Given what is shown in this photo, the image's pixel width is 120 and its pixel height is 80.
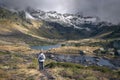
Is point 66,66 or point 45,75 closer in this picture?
point 45,75

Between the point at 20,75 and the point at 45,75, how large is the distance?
14.3ft

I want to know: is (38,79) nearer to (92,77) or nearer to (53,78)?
(53,78)

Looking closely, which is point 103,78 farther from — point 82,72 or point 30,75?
point 30,75

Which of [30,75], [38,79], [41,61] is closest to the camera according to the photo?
[38,79]

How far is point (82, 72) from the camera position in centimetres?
4644

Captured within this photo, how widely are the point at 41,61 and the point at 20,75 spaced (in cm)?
524

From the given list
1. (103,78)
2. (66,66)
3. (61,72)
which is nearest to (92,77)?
(103,78)

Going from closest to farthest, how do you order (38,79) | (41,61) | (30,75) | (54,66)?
(38,79), (30,75), (41,61), (54,66)

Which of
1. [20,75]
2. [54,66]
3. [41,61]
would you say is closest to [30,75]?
[20,75]

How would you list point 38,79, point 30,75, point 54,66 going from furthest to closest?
point 54,66
point 30,75
point 38,79

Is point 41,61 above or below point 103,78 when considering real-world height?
above

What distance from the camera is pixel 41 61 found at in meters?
47.8

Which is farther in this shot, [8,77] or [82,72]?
[82,72]

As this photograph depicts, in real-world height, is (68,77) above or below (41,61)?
below
